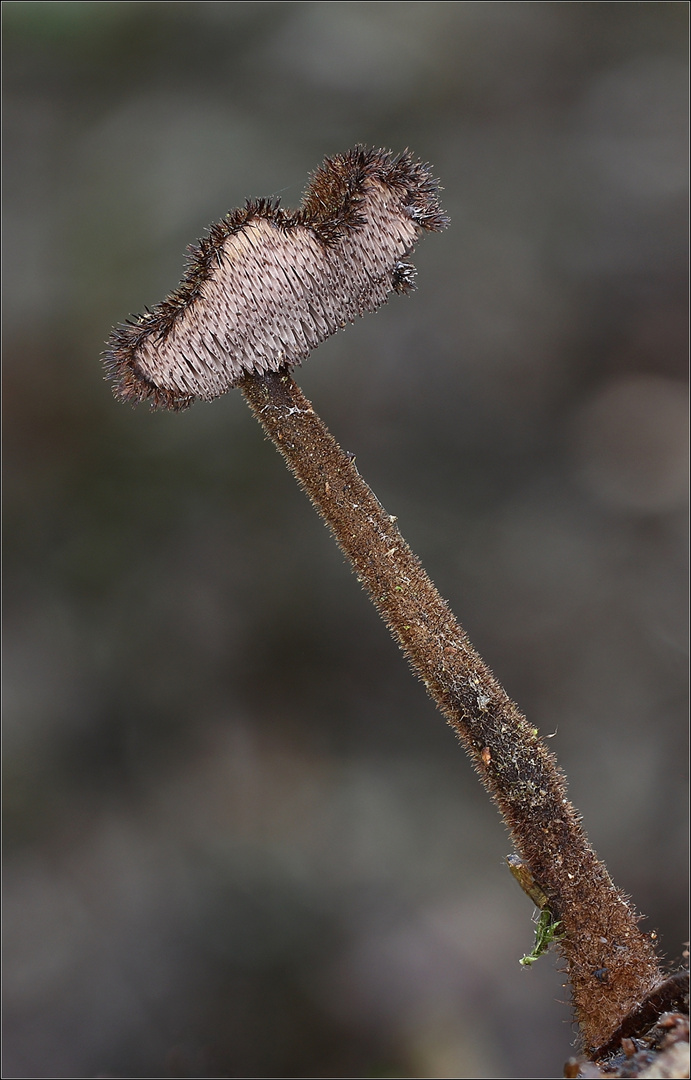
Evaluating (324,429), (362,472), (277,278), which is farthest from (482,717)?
(362,472)

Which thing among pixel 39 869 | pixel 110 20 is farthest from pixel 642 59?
pixel 39 869

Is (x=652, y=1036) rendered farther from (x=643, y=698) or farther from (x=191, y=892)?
(x=191, y=892)

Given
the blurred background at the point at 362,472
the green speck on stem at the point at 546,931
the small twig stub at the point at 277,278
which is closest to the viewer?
the small twig stub at the point at 277,278

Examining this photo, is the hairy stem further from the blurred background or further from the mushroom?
the blurred background

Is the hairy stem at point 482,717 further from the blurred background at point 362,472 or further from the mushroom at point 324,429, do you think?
the blurred background at point 362,472

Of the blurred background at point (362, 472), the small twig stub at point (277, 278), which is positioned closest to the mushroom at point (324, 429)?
the small twig stub at point (277, 278)

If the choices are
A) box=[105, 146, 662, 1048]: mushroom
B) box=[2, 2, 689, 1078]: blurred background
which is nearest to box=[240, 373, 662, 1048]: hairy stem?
box=[105, 146, 662, 1048]: mushroom
